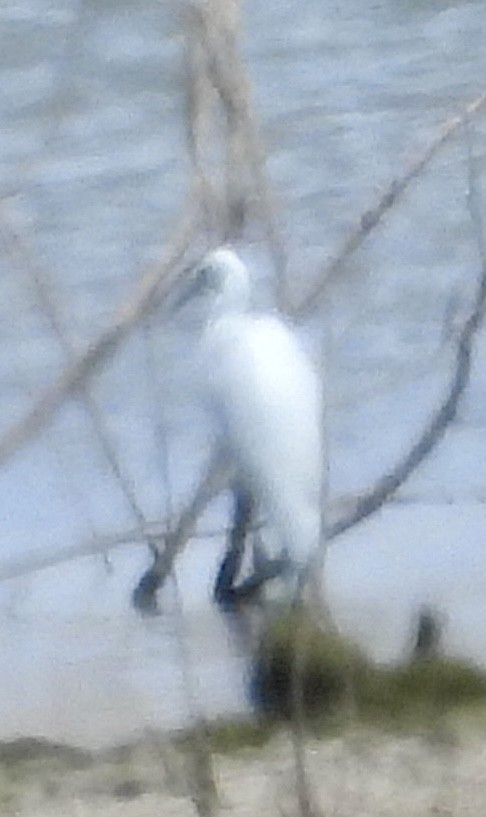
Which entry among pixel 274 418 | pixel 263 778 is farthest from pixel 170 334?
pixel 274 418

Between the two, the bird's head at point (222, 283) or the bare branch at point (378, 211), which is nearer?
the bare branch at point (378, 211)

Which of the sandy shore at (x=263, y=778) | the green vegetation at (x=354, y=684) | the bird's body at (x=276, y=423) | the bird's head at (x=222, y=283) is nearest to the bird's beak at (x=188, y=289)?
the bird's head at (x=222, y=283)

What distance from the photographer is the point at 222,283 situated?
4320 mm

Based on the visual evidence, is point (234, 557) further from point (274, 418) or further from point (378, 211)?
point (274, 418)

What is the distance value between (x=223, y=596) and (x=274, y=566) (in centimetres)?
20

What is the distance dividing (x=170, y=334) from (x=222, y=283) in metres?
1.50

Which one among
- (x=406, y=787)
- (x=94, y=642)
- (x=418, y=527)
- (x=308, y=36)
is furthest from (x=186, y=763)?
(x=308, y=36)

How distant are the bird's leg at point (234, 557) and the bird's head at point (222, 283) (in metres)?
0.39

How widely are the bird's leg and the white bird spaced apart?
0.48m

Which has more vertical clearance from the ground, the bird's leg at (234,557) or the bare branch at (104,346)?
the bare branch at (104,346)

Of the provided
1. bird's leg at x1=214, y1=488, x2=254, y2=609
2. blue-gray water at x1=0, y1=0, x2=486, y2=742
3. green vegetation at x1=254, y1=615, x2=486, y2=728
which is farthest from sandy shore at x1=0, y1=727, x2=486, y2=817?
bird's leg at x1=214, y1=488, x2=254, y2=609

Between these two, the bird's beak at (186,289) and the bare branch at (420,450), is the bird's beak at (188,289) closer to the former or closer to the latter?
the bird's beak at (186,289)

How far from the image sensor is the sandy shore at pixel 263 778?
4117 mm

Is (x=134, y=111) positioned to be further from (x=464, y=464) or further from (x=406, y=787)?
(x=406, y=787)
